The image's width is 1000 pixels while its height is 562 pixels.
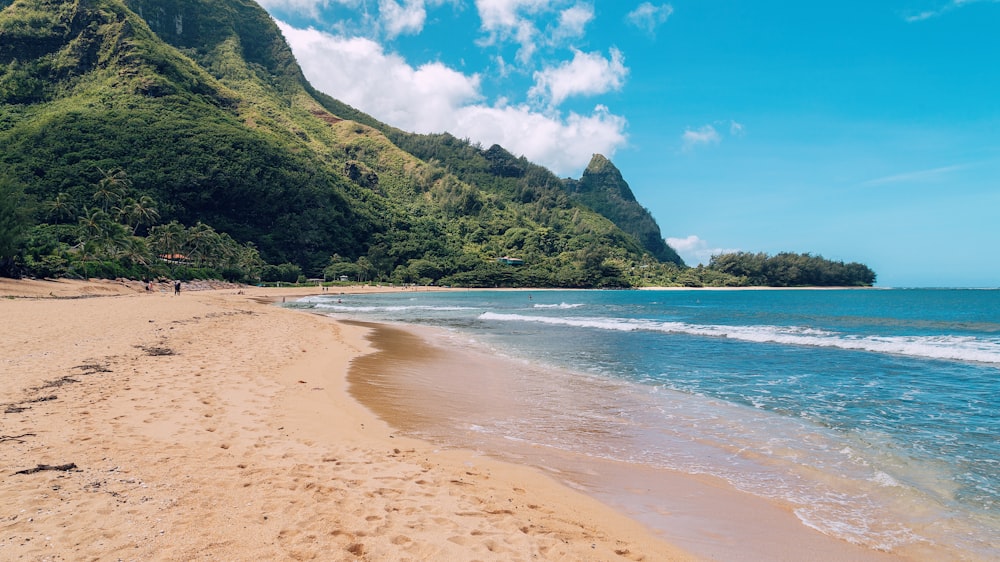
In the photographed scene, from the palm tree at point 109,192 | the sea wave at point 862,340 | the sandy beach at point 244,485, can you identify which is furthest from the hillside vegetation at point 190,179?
the sandy beach at point 244,485

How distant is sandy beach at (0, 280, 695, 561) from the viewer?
13.4ft

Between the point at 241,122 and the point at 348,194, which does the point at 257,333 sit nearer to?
the point at 348,194

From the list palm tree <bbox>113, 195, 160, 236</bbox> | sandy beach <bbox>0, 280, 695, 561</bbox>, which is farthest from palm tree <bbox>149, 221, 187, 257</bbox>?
sandy beach <bbox>0, 280, 695, 561</bbox>

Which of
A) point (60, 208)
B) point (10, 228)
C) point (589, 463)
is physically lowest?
point (589, 463)

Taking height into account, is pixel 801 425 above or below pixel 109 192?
below

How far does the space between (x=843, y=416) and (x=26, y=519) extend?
1354 centimetres

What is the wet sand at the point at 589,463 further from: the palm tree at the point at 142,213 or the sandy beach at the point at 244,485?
the palm tree at the point at 142,213

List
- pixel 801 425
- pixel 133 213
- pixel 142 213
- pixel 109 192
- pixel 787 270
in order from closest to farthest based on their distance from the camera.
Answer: pixel 801 425
pixel 133 213
pixel 109 192
pixel 142 213
pixel 787 270

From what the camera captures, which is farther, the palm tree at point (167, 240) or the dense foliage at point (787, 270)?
the dense foliage at point (787, 270)

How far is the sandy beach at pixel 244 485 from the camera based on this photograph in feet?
13.4

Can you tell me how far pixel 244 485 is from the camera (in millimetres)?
5328

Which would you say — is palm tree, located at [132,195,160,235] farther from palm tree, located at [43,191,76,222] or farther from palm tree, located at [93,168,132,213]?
palm tree, located at [43,191,76,222]

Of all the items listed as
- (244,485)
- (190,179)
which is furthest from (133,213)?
(244,485)

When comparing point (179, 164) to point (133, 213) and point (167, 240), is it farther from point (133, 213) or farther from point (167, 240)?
point (167, 240)
